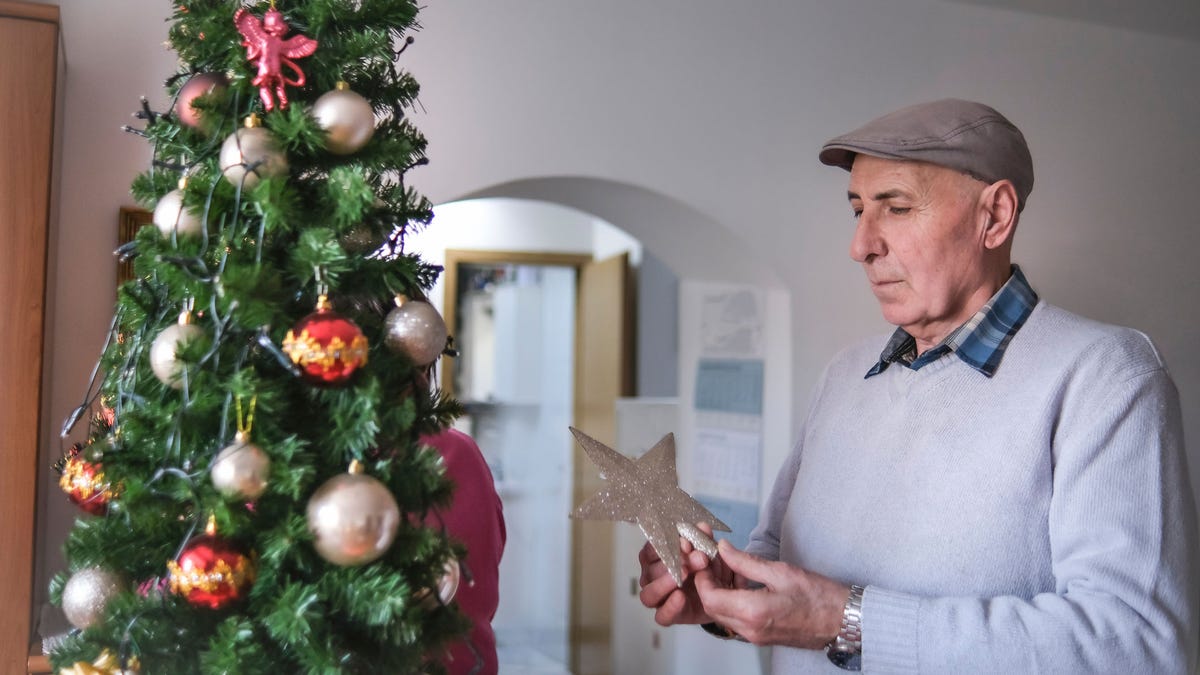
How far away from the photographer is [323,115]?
3.05ft

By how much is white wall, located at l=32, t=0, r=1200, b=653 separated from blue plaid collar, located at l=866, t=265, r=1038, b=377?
1.52 meters

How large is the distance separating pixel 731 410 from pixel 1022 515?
2.09m

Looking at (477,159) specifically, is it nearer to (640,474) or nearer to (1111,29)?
(640,474)

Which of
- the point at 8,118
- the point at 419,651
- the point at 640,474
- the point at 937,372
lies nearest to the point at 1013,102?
the point at 937,372

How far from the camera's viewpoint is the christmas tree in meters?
0.85

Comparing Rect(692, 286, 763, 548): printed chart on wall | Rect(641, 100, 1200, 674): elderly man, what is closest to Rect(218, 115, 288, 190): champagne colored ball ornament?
Rect(641, 100, 1200, 674): elderly man

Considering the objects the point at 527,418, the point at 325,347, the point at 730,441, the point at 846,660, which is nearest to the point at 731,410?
the point at 730,441

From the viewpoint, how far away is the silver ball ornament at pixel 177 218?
3.09 ft

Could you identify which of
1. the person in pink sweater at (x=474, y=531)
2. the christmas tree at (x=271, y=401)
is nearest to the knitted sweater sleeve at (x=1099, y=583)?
the person in pink sweater at (x=474, y=531)

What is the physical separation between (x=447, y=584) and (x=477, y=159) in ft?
6.24

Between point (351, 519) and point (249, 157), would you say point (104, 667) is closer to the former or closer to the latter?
point (351, 519)

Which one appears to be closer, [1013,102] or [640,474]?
[640,474]

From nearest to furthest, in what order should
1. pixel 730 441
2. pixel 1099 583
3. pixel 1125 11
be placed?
pixel 1099 583, pixel 1125 11, pixel 730 441

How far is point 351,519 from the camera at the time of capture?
2.73 ft
